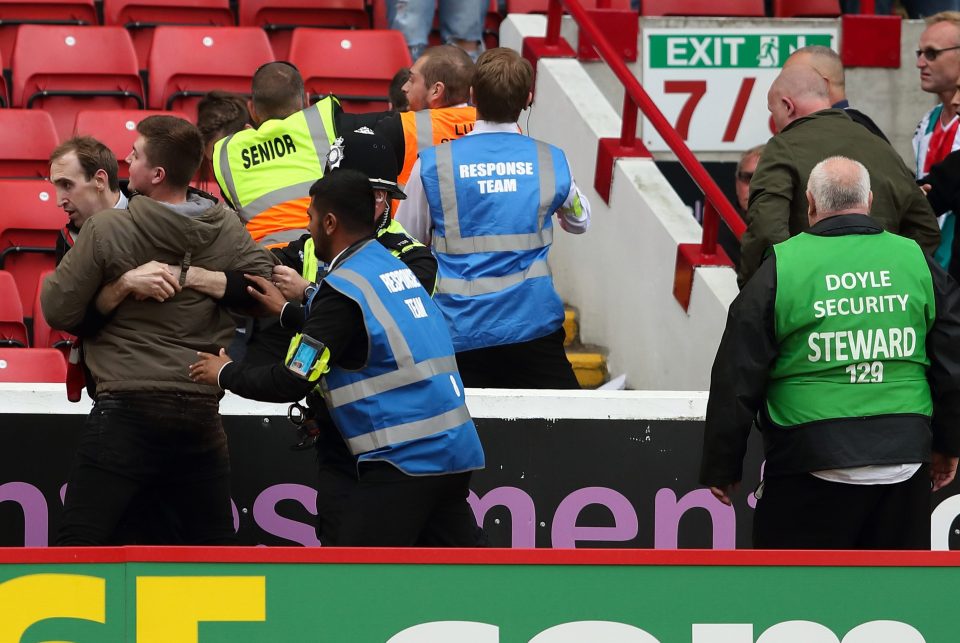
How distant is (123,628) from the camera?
3654mm

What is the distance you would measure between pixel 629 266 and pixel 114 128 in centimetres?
259

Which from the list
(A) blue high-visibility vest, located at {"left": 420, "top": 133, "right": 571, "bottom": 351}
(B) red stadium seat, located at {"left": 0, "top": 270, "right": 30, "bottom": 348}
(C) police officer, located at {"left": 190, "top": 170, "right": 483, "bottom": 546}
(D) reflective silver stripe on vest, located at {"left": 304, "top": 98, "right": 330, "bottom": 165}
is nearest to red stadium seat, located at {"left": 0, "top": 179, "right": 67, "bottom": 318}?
(B) red stadium seat, located at {"left": 0, "top": 270, "right": 30, "bottom": 348}

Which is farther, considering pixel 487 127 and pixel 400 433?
pixel 487 127

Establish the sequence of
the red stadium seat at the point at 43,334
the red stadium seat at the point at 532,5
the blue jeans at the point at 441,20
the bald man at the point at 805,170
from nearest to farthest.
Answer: the bald man at the point at 805,170
the red stadium seat at the point at 43,334
the blue jeans at the point at 441,20
the red stadium seat at the point at 532,5

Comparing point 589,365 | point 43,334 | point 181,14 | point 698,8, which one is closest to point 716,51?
point 698,8

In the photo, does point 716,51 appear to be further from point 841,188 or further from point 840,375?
point 840,375

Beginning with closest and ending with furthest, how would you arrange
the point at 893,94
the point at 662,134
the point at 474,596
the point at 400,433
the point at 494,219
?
1. the point at 474,596
2. the point at 400,433
3. the point at 494,219
4. the point at 662,134
5. the point at 893,94

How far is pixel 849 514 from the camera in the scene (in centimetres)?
459

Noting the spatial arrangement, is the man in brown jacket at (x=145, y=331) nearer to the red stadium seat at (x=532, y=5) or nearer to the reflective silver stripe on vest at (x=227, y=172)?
the reflective silver stripe on vest at (x=227, y=172)

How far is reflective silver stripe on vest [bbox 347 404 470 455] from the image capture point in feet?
14.6

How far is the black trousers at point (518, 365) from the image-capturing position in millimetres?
5848

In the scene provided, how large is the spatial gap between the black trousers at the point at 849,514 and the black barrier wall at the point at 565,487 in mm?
1076

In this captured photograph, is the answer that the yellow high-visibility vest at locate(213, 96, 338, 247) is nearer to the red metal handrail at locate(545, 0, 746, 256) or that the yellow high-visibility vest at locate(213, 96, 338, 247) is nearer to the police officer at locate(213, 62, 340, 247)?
the police officer at locate(213, 62, 340, 247)

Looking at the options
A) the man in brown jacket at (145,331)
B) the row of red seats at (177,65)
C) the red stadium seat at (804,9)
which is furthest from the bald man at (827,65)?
the red stadium seat at (804,9)
